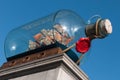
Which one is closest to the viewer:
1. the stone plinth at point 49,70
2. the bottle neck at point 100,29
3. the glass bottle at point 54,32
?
the stone plinth at point 49,70

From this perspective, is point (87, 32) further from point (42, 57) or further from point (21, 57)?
point (21, 57)

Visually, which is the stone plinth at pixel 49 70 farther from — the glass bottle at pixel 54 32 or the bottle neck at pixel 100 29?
the bottle neck at pixel 100 29

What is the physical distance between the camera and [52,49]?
384 inches

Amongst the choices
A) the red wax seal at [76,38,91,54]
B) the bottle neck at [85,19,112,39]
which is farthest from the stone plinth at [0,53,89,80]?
the bottle neck at [85,19,112,39]

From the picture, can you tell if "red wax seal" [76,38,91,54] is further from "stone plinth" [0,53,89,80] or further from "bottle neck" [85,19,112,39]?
"stone plinth" [0,53,89,80]

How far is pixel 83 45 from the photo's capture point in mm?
9727

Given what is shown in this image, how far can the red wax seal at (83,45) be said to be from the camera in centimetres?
967

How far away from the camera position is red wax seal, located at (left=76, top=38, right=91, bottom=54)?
9.67 m

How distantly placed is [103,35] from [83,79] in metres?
1.25

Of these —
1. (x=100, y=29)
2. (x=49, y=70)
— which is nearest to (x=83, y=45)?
(x=100, y=29)

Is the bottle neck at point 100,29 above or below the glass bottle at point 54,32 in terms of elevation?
below

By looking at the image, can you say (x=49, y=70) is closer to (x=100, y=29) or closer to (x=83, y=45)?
(x=83, y=45)

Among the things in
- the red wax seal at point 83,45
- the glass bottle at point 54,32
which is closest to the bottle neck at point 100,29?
the glass bottle at point 54,32

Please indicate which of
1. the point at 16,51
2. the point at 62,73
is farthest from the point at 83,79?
the point at 16,51
